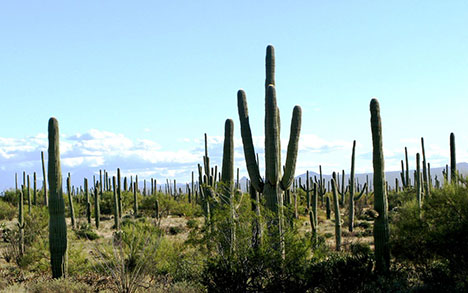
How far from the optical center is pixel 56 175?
14461 mm

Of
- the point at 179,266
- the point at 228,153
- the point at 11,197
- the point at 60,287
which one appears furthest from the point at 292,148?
the point at 11,197

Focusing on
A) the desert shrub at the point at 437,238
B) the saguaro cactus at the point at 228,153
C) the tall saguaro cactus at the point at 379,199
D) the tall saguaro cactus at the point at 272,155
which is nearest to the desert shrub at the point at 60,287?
the saguaro cactus at the point at 228,153

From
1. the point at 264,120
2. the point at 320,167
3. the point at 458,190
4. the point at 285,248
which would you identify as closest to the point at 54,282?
the point at 285,248

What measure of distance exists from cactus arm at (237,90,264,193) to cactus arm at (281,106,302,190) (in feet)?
2.58

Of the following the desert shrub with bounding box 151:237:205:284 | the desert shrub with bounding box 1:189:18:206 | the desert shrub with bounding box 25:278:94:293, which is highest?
the desert shrub with bounding box 1:189:18:206

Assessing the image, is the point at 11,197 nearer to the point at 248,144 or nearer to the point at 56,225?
the point at 56,225

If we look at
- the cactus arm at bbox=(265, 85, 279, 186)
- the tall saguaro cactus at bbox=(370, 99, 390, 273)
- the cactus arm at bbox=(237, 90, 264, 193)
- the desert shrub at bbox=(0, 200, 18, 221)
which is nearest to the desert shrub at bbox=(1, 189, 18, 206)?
the desert shrub at bbox=(0, 200, 18, 221)

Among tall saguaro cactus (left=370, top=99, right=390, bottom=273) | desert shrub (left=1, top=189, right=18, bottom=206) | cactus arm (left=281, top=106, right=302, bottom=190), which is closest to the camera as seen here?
tall saguaro cactus (left=370, top=99, right=390, bottom=273)

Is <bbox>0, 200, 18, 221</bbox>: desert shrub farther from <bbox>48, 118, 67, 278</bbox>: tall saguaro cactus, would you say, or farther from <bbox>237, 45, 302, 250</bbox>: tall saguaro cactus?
<bbox>237, 45, 302, 250</bbox>: tall saguaro cactus

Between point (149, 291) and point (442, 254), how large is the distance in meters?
7.17

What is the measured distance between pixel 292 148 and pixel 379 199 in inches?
114

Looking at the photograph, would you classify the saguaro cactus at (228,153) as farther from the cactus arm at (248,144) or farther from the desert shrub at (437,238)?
the desert shrub at (437,238)

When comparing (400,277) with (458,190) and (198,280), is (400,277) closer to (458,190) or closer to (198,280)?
(458,190)

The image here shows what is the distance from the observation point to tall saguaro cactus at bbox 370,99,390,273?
13000 mm
